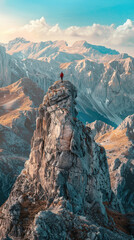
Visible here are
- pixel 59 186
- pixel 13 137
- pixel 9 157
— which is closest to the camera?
pixel 59 186

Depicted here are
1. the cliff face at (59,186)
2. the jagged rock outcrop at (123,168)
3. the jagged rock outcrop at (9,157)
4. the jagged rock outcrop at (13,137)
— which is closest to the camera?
the cliff face at (59,186)

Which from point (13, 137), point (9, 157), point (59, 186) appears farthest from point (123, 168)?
point (59, 186)

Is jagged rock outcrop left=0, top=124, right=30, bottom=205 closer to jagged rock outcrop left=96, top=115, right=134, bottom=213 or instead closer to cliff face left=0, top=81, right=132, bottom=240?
jagged rock outcrop left=96, top=115, right=134, bottom=213

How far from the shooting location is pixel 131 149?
149000 mm

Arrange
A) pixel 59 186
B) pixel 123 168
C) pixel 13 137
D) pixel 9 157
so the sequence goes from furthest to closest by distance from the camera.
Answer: pixel 13 137, pixel 123 168, pixel 9 157, pixel 59 186

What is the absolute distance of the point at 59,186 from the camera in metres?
31.2

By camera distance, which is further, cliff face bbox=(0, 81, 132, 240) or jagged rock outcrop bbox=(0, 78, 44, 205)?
jagged rock outcrop bbox=(0, 78, 44, 205)

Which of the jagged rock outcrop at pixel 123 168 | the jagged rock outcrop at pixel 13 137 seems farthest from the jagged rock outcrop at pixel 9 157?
the jagged rock outcrop at pixel 123 168

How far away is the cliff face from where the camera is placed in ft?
81.7

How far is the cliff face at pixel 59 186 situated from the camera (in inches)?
980

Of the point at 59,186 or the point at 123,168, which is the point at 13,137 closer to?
the point at 123,168

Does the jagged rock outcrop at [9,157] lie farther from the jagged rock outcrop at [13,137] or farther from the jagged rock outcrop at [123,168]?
the jagged rock outcrop at [123,168]

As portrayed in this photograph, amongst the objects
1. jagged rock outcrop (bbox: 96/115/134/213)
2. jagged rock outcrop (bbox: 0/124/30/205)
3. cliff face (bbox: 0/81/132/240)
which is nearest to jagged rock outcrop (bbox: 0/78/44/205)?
jagged rock outcrop (bbox: 0/124/30/205)

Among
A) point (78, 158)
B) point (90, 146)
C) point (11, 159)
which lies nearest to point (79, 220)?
point (78, 158)
